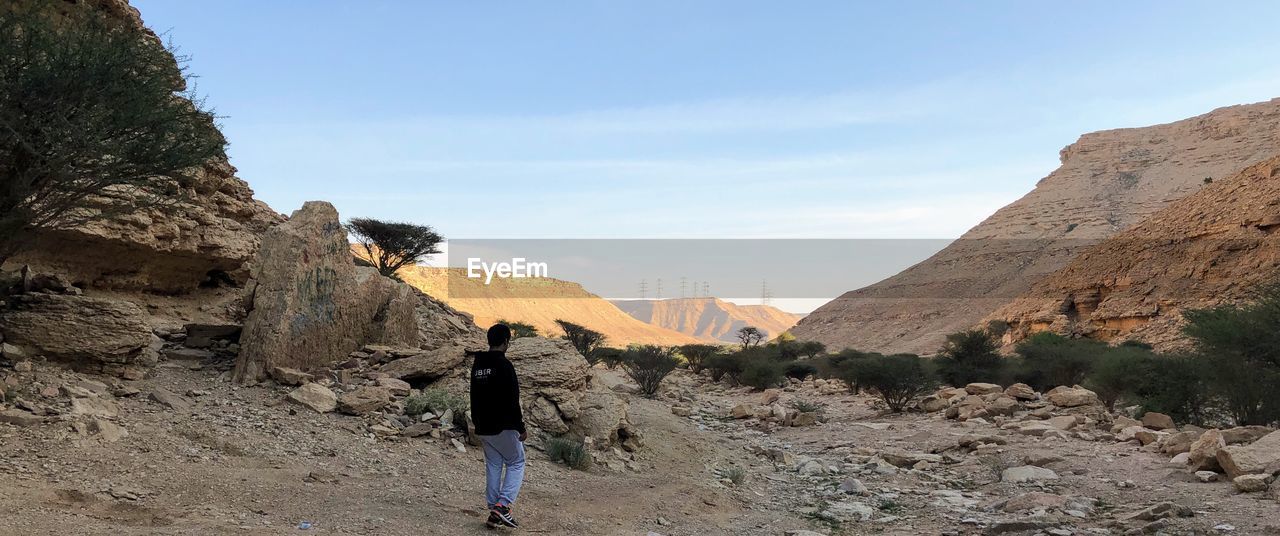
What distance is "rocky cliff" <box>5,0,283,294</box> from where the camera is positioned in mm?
11172

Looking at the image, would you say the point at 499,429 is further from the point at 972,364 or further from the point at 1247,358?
the point at 972,364

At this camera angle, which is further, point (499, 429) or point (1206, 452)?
point (1206, 452)

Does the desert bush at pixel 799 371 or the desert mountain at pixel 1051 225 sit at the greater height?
the desert mountain at pixel 1051 225

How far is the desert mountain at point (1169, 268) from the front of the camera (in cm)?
3750

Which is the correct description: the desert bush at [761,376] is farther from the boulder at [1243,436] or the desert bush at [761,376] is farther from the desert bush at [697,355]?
the boulder at [1243,436]

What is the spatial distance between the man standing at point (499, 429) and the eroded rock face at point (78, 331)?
189 inches

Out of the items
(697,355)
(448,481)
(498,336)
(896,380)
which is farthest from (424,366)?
(697,355)

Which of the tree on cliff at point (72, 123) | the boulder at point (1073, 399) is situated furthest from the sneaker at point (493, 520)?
the boulder at point (1073, 399)

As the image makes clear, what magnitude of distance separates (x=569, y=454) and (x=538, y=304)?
78636mm

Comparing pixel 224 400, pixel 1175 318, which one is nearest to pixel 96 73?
pixel 224 400

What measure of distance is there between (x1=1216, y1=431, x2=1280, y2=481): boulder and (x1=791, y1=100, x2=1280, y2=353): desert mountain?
48762 millimetres

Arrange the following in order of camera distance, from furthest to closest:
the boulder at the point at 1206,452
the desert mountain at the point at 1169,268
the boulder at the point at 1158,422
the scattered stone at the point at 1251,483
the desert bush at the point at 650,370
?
the desert mountain at the point at 1169,268
the desert bush at the point at 650,370
the boulder at the point at 1158,422
the boulder at the point at 1206,452
the scattered stone at the point at 1251,483

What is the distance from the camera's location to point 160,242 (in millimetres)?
12242

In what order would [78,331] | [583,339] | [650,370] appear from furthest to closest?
[583,339] < [650,370] < [78,331]
